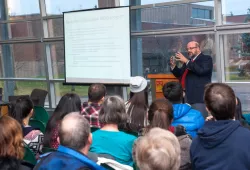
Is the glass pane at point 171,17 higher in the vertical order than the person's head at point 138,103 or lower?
higher

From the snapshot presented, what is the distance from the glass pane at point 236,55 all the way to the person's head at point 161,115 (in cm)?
269

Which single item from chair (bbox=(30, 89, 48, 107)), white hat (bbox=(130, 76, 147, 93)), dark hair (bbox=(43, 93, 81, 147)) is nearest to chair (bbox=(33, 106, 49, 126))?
chair (bbox=(30, 89, 48, 107))

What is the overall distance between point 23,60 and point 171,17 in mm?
3560

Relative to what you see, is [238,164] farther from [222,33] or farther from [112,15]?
[112,15]

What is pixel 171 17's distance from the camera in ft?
17.1

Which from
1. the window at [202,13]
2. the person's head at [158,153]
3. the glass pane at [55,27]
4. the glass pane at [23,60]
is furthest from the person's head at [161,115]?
the glass pane at [23,60]

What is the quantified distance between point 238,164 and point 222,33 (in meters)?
3.14

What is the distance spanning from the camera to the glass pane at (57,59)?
21.8ft

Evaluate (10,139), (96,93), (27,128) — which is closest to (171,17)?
(96,93)

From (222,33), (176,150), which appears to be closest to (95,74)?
(222,33)

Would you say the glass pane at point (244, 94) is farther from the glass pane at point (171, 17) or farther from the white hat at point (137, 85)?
the white hat at point (137, 85)

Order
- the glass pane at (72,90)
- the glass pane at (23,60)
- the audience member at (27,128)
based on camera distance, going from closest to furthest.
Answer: the audience member at (27,128) < the glass pane at (72,90) < the glass pane at (23,60)

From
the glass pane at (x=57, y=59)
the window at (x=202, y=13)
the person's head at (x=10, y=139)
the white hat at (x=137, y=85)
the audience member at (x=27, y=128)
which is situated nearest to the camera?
the person's head at (x=10, y=139)

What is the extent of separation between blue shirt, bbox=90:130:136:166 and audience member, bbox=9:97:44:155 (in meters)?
0.77
